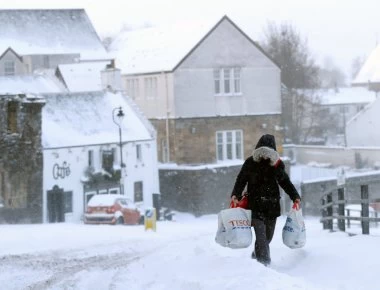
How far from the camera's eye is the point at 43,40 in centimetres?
7131

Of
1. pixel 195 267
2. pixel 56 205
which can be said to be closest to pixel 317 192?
pixel 56 205

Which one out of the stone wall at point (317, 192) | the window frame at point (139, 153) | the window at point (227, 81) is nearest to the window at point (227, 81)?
the window at point (227, 81)

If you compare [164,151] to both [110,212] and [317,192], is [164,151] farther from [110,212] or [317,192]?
[110,212]

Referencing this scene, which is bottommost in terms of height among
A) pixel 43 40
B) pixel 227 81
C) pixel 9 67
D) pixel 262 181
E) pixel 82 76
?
pixel 262 181

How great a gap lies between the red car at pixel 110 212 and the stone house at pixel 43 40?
107 feet

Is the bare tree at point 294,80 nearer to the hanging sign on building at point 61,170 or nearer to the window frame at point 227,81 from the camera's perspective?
the window frame at point 227,81

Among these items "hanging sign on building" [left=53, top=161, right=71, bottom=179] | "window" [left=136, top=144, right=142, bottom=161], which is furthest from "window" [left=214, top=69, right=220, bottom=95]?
"hanging sign on building" [left=53, top=161, right=71, bottom=179]

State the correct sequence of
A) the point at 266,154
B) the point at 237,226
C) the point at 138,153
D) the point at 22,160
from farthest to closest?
1. the point at 138,153
2. the point at 22,160
3. the point at 237,226
4. the point at 266,154

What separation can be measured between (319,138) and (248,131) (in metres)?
30.7

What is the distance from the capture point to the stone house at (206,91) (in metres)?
55.7

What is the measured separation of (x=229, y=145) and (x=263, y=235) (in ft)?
148

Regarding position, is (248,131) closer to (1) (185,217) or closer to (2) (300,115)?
(1) (185,217)

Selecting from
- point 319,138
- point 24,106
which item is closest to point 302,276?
point 24,106

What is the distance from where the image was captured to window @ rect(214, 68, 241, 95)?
187 feet
